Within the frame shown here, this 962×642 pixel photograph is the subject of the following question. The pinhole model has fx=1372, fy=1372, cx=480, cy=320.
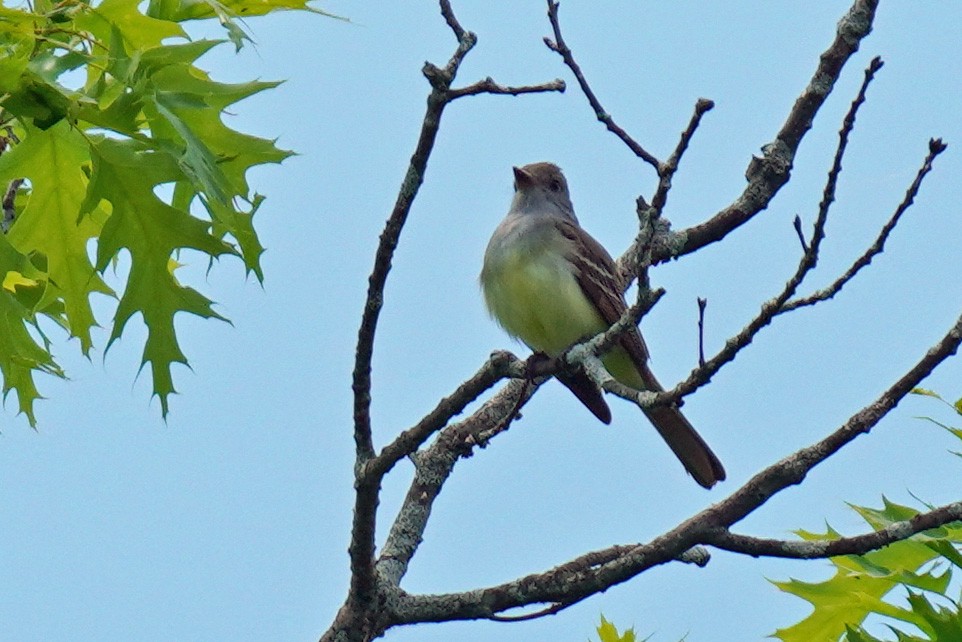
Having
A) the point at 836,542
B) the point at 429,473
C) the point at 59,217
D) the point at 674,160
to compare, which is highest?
the point at 59,217

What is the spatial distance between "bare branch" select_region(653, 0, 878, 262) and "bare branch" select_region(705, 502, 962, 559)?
7.58 ft

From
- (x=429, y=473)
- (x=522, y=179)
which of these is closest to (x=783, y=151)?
(x=429, y=473)

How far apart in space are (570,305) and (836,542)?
333 centimetres

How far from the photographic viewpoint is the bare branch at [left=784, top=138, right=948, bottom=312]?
3.55 metres

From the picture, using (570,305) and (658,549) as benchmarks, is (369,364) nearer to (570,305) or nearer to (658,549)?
(658,549)

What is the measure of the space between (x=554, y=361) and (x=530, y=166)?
4250 millimetres

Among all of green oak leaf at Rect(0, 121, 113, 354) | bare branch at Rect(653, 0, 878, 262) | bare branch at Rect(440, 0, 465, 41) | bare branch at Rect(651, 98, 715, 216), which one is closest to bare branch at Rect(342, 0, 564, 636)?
bare branch at Rect(440, 0, 465, 41)

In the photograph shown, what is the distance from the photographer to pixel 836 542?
395 centimetres

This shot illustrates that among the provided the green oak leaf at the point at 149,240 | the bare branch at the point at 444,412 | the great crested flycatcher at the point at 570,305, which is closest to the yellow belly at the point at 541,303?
the great crested flycatcher at the point at 570,305

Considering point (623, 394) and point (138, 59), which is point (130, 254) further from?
point (623, 394)

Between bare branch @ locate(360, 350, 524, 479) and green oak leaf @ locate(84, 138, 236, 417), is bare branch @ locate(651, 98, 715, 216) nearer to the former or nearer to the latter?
bare branch @ locate(360, 350, 524, 479)

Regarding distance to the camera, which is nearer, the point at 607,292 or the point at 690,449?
the point at 690,449

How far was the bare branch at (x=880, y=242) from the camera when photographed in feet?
11.7

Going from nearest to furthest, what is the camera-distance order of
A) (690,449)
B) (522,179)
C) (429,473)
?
(429,473) → (690,449) → (522,179)
